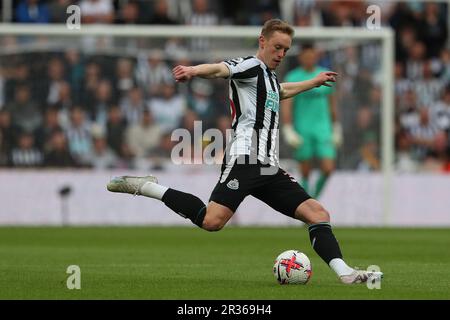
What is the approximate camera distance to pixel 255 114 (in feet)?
32.3

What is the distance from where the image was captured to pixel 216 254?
13.3 meters

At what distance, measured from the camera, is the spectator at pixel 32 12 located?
2195 cm

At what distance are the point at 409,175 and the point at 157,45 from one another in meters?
5.16

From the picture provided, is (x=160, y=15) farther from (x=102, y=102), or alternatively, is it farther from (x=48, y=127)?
(x=48, y=127)

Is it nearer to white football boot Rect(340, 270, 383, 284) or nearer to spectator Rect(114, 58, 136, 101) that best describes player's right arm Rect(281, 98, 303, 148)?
spectator Rect(114, 58, 136, 101)

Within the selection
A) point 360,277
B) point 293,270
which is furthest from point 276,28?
point 360,277

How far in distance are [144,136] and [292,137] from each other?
10.3 ft

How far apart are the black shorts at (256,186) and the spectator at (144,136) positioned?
414 inches

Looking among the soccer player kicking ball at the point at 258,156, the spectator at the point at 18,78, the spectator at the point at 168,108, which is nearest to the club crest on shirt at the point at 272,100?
the soccer player kicking ball at the point at 258,156

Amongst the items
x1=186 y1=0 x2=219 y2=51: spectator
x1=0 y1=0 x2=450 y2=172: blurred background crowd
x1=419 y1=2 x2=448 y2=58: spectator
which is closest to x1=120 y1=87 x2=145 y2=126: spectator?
x1=0 y1=0 x2=450 y2=172: blurred background crowd

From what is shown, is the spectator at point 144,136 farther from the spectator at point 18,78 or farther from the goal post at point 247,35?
the spectator at point 18,78
